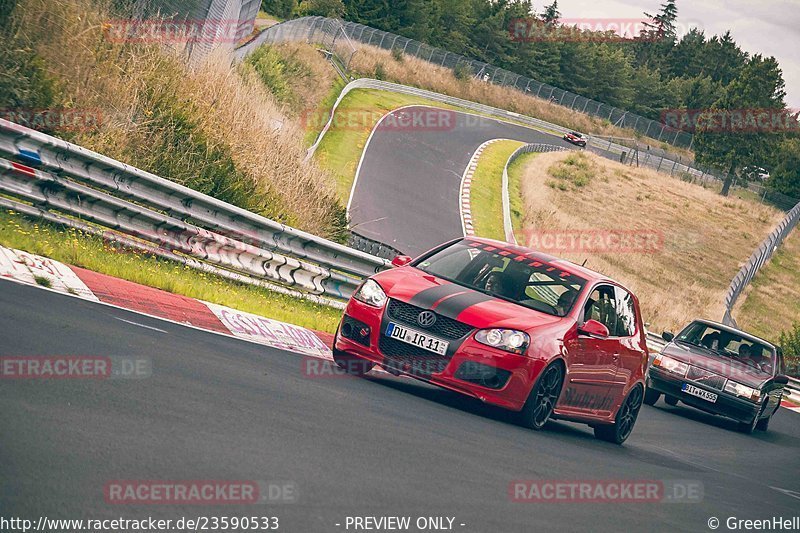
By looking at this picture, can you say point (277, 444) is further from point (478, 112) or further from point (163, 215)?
point (478, 112)

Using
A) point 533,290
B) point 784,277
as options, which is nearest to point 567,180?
point 784,277

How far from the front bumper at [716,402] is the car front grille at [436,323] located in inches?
343

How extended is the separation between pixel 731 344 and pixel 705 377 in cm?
156

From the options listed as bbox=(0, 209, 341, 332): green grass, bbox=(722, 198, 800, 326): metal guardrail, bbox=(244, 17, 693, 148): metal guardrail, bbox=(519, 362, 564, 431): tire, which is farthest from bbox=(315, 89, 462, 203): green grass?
bbox=(519, 362, 564, 431): tire

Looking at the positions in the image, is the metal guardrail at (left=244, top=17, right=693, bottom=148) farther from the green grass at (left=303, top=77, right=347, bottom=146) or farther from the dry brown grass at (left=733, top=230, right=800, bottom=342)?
the dry brown grass at (left=733, top=230, right=800, bottom=342)

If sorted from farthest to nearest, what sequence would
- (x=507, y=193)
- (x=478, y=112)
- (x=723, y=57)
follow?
(x=723, y=57)
(x=478, y=112)
(x=507, y=193)

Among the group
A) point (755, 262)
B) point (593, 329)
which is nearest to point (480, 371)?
point (593, 329)

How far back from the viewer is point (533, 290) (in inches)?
443

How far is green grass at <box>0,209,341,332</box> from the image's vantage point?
11.4m

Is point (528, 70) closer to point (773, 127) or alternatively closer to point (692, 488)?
point (773, 127)

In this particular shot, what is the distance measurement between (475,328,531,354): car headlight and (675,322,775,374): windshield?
30.8 ft

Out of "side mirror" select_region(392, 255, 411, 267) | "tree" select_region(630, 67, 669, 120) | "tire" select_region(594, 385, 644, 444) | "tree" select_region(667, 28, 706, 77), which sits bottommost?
"tire" select_region(594, 385, 644, 444)

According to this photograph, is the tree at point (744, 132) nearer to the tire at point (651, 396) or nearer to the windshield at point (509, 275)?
the tire at point (651, 396)

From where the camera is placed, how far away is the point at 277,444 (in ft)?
22.0
